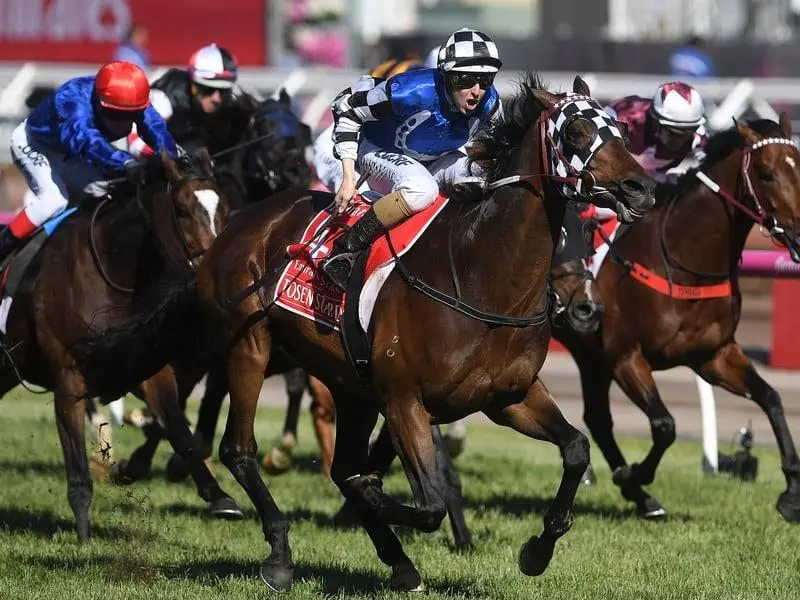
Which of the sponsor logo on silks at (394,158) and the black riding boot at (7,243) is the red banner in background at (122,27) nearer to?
the black riding boot at (7,243)

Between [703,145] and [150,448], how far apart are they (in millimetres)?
3408

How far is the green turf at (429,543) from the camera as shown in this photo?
6.65 m

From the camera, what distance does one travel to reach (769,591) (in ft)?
21.7

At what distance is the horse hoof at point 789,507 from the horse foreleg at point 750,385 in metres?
0.10

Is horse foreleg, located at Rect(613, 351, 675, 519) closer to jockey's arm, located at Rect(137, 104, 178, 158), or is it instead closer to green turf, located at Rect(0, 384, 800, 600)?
green turf, located at Rect(0, 384, 800, 600)

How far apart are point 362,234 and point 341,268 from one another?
173 mm

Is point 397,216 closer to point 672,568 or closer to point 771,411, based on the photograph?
point 672,568

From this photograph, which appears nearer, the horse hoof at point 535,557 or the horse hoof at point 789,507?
the horse hoof at point 535,557

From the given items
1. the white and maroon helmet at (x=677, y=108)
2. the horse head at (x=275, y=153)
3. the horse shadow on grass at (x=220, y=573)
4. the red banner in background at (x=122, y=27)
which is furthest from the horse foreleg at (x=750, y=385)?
the red banner in background at (x=122, y=27)

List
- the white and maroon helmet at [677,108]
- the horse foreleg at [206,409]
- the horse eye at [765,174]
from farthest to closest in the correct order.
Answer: the horse foreleg at [206,409] < the white and maroon helmet at [677,108] < the horse eye at [765,174]

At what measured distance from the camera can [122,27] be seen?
19.2m

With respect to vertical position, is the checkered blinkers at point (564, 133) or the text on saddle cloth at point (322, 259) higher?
the checkered blinkers at point (564, 133)

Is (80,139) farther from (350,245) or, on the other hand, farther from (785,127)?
(785,127)

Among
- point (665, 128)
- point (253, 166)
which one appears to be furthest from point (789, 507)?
point (253, 166)
